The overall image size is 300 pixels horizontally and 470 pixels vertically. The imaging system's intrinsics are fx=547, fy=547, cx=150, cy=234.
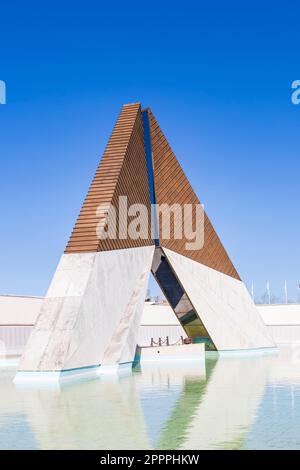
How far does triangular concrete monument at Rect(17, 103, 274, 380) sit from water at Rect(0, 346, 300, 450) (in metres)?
1.87

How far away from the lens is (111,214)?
59.1 ft

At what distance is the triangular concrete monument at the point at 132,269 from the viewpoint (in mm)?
15586

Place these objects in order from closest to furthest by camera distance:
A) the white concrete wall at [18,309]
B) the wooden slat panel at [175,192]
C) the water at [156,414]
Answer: the water at [156,414] < the wooden slat panel at [175,192] < the white concrete wall at [18,309]

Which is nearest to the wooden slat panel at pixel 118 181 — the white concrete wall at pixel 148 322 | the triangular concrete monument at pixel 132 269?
the triangular concrete monument at pixel 132 269

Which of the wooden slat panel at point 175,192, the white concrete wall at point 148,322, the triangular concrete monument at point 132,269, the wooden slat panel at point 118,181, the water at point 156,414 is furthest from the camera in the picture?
the white concrete wall at point 148,322

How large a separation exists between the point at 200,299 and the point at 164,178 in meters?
5.59

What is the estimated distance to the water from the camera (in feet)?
22.4

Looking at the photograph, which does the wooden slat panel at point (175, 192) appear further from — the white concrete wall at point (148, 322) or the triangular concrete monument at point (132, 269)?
the white concrete wall at point (148, 322)

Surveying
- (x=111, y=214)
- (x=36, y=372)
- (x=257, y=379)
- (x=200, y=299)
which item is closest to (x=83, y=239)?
(x=111, y=214)

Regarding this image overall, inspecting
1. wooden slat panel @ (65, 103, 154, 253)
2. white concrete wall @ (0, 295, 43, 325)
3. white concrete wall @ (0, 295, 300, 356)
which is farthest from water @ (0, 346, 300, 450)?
white concrete wall @ (0, 295, 43, 325)

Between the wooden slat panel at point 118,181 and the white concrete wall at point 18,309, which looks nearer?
the wooden slat panel at point 118,181

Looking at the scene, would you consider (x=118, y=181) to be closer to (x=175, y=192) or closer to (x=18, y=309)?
(x=175, y=192)

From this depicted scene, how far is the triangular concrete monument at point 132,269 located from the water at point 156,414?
1873mm

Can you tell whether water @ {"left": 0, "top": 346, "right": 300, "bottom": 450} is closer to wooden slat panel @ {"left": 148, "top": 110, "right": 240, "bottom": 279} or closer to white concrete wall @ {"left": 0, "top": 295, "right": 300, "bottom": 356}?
wooden slat panel @ {"left": 148, "top": 110, "right": 240, "bottom": 279}
